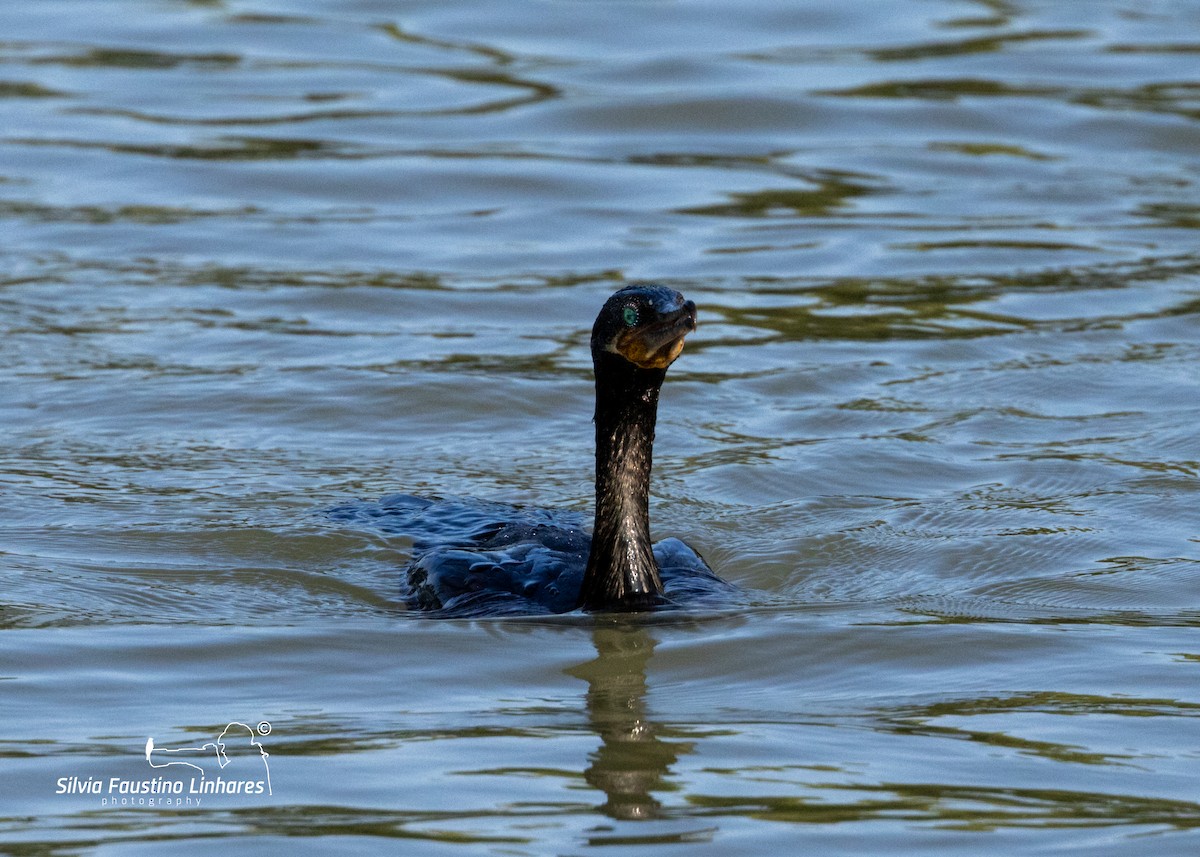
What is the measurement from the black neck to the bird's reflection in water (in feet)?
0.66

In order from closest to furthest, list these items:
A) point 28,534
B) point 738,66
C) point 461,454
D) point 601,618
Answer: point 601,618
point 28,534
point 461,454
point 738,66

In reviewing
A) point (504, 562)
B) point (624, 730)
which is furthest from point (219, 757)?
point (504, 562)

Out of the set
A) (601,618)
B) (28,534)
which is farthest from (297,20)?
(601,618)

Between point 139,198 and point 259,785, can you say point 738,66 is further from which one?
point 259,785

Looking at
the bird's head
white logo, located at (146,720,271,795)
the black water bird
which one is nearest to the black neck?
the black water bird

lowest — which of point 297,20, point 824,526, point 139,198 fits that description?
point 824,526

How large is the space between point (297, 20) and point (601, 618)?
11902mm

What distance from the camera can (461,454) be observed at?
7.96 m

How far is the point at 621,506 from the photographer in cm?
565

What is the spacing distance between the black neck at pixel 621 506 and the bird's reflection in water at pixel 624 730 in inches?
8.0

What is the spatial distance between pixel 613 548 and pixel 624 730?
3.80 ft

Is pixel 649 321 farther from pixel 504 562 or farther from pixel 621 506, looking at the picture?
pixel 504 562

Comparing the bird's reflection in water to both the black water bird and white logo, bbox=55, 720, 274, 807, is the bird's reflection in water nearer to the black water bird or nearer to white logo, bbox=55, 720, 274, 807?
the black water bird

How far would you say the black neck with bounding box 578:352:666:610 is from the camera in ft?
18.4
